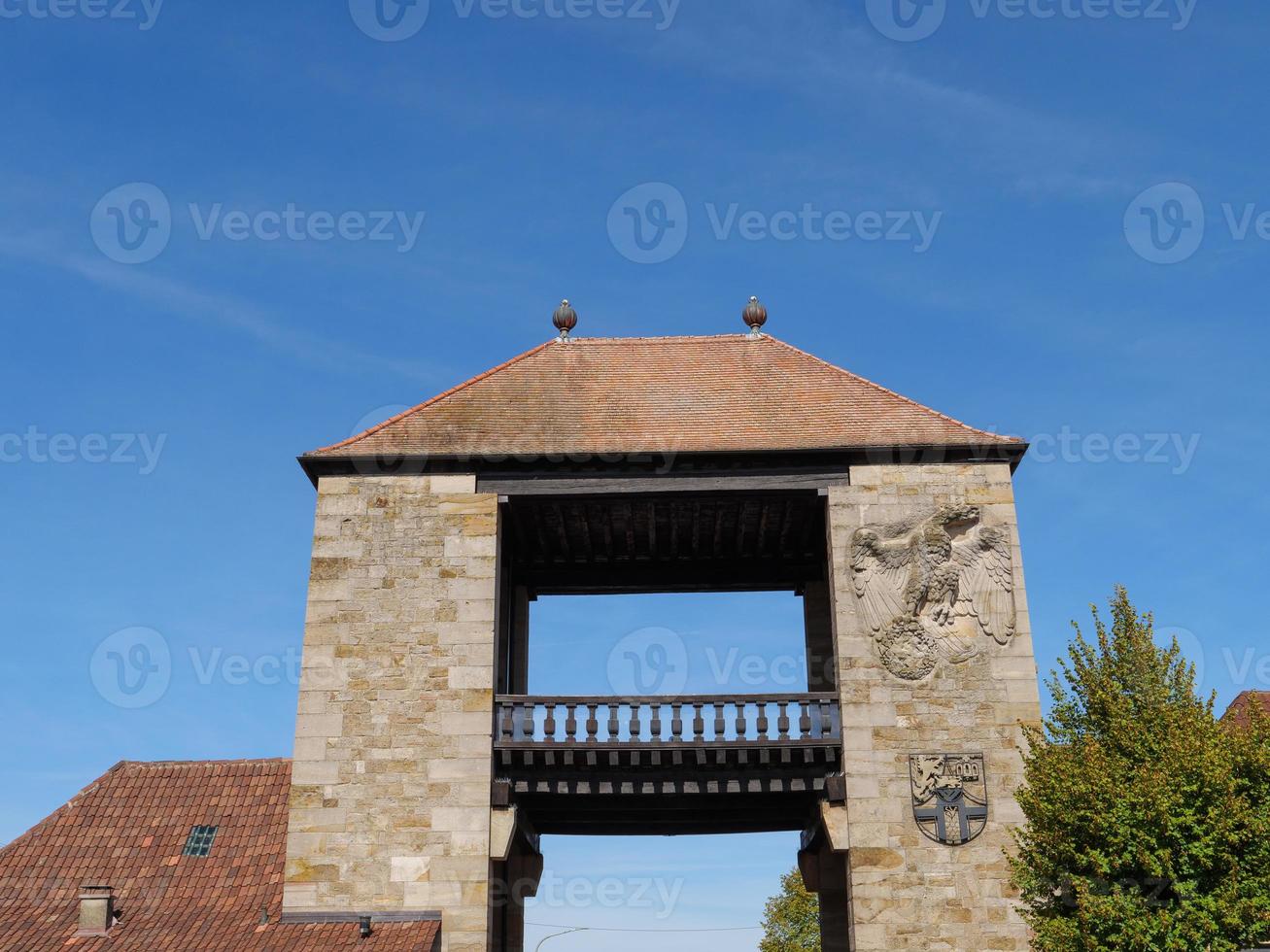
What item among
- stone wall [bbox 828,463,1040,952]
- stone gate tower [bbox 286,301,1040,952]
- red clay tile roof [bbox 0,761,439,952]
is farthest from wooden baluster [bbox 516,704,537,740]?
stone wall [bbox 828,463,1040,952]

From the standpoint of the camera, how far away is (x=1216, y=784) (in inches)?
658

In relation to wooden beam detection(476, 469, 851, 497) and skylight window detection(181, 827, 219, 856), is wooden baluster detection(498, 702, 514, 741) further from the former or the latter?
skylight window detection(181, 827, 219, 856)

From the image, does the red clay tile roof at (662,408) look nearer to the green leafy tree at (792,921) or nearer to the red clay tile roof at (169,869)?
the red clay tile roof at (169,869)

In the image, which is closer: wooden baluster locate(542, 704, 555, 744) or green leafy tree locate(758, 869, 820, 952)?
wooden baluster locate(542, 704, 555, 744)

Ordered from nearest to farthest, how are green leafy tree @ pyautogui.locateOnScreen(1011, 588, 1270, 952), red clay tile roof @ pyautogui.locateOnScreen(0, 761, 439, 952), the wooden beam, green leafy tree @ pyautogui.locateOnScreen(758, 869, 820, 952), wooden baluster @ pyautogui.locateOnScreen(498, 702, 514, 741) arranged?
green leafy tree @ pyautogui.locateOnScreen(1011, 588, 1270, 952) < red clay tile roof @ pyautogui.locateOnScreen(0, 761, 439, 952) < wooden baluster @ pyautogui.locateOnScreen(498, 702, 514, 741) < the wooden beam < green leafy tree @ pyautogui.locateOnScreen(758, 869, 820, 952)

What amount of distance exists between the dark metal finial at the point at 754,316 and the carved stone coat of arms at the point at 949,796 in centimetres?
989

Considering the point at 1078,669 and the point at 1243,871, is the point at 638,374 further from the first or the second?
the point at 1243,871

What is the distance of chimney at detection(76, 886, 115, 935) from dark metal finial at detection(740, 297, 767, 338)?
15.6m

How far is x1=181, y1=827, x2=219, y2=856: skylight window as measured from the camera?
2238cm

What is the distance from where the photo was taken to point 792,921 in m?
50.5

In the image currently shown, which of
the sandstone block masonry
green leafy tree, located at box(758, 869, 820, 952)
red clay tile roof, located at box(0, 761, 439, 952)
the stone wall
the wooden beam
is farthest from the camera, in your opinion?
green leafy tree, located at box(758, 869, 820, 952)

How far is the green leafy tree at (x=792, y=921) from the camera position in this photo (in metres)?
49.4

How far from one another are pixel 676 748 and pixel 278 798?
7755mm

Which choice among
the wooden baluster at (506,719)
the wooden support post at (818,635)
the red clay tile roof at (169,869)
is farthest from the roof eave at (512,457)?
the red clay tile roof at (169,869)
